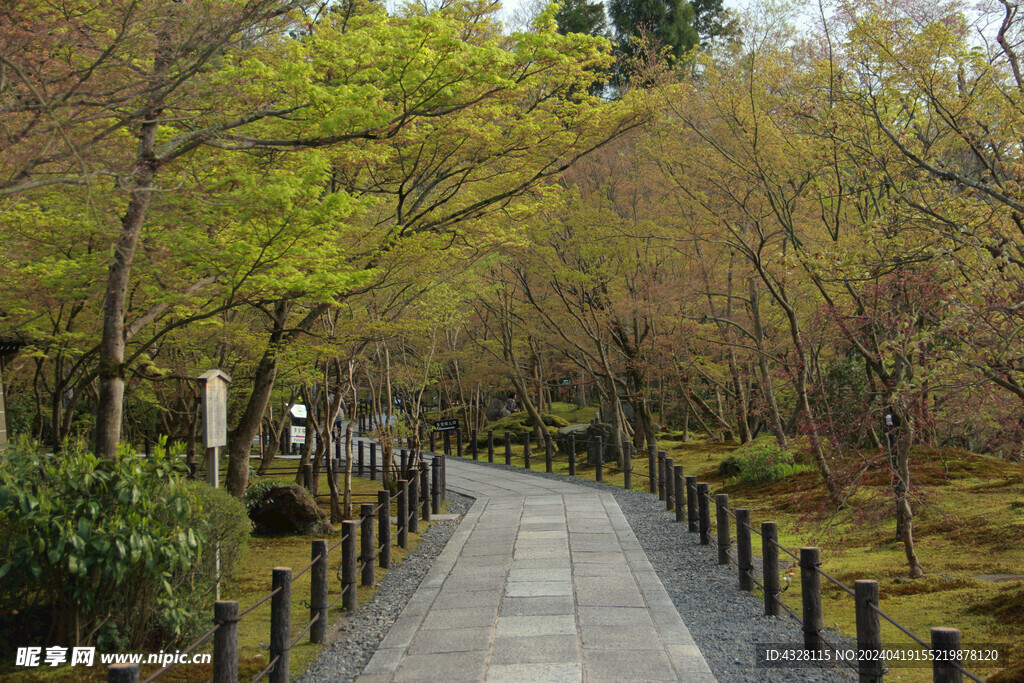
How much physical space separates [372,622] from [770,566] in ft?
11.9

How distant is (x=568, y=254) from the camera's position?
20.7 metres

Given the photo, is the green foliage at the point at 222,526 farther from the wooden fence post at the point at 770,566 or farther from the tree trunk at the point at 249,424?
the tree trunk at the point at 249,424

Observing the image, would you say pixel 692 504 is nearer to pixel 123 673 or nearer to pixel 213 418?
pixel 213 418

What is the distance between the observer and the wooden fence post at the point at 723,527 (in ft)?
30.3

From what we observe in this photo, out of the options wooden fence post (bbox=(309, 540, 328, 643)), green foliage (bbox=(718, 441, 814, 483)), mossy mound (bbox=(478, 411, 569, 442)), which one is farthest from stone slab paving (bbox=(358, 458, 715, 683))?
mossy mound (bbox=(478, 411, 569, 442))

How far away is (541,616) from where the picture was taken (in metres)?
7.14

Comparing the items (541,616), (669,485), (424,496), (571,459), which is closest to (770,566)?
(541,616)

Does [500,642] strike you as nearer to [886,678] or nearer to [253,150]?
[886,678]

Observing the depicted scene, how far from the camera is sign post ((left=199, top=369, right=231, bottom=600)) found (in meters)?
8.40

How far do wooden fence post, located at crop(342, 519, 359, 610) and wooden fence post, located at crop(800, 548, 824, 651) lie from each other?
4.10 metres

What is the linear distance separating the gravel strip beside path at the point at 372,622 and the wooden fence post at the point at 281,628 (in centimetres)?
42

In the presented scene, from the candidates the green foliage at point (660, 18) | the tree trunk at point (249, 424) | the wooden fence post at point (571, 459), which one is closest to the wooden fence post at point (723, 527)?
the tree trunk at point (249, 424)

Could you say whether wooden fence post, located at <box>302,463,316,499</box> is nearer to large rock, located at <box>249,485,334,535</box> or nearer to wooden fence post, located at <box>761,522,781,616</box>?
large rock, located at <box>249,485,334,535</box>

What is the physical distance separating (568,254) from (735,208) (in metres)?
4.96
